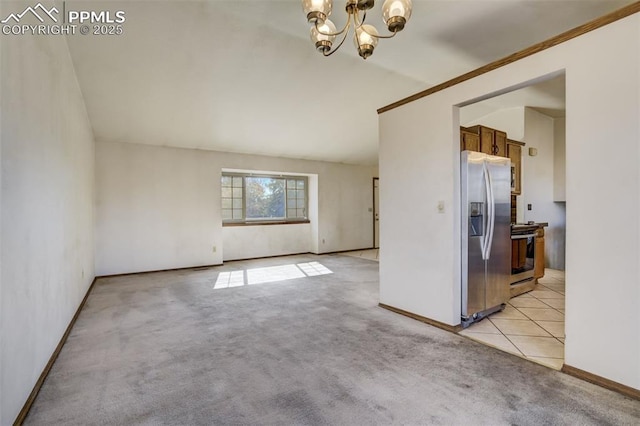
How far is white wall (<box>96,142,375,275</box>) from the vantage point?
207 inches

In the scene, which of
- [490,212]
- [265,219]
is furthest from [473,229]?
[265,219]

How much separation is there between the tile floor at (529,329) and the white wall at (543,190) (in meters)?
1.80

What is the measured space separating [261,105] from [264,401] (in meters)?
4.03

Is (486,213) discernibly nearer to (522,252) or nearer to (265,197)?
(522,252)

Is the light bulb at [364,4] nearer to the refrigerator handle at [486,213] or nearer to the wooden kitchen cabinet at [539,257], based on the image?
the refrigerator handle at [486,213]

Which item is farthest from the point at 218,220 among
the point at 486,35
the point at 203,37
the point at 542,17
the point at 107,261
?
the point at 542,17

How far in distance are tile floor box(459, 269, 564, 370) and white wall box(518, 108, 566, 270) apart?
180 centimetres

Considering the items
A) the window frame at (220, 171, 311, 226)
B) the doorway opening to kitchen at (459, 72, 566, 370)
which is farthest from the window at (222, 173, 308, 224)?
the doorway opening to kitchen at (459, 72, 566, 370)

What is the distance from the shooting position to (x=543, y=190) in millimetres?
5480

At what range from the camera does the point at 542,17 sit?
2.75 m

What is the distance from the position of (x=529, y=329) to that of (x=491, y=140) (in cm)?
233

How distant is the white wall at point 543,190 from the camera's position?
17.6 ft

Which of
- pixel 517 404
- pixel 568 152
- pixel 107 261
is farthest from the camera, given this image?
pixel 107 261

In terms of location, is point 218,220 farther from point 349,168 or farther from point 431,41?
point 431,41
